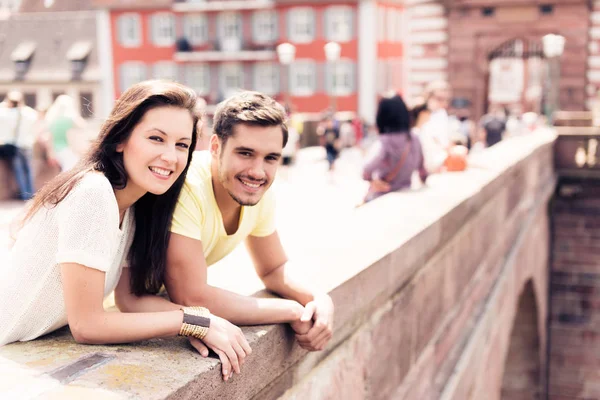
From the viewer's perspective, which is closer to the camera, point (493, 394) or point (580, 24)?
point (493, 394)

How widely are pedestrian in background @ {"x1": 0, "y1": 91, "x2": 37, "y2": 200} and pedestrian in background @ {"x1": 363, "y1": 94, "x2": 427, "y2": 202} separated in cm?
494

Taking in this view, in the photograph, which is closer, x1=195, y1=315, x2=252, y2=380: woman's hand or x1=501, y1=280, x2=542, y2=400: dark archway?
x1=195, y1=315, x2=252, y2=380: woman's hand

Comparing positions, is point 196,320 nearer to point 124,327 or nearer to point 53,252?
point 124,327

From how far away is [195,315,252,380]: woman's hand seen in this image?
2.13 m

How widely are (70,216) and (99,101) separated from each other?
4374 centimetres

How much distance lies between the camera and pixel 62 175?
2193 millimetres

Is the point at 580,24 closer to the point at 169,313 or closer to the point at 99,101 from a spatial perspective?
the point at 169,313

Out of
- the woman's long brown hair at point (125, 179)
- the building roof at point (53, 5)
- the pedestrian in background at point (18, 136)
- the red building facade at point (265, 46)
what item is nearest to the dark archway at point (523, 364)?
the pedestrian in background at point (18, 136)

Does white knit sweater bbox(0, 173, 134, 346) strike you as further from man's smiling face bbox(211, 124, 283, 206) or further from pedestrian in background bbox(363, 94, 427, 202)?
pedestrian in background bbox(363, 94, 427, 202)

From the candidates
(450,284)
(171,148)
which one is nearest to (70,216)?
(171,148)

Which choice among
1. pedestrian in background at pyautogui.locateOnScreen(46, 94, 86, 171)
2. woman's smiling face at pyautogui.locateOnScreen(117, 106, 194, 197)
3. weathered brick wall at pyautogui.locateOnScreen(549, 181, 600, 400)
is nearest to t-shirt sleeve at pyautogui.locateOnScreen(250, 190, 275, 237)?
woman's smiling face at pyautogui.locateOnScreen(117, 106, 194, 197)

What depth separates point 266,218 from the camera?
2.88 metres

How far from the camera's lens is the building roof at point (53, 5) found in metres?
51.2

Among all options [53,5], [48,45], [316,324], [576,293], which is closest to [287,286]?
[316,324]
